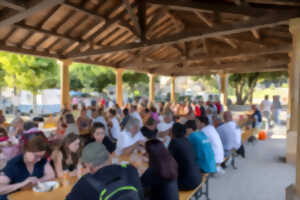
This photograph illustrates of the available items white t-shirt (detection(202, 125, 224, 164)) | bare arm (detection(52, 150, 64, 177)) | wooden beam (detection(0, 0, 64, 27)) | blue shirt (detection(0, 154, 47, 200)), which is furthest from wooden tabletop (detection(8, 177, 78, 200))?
wooden beam (detection(0, 0, 64, 27))

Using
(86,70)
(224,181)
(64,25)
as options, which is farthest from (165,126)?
(86,70)

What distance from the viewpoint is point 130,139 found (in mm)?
3674

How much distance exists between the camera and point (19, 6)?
3451 millimetres

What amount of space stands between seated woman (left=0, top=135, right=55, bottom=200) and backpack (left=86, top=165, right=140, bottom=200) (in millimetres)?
1084

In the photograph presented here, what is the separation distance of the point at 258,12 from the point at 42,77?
43.8 ft

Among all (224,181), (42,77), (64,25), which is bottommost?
(224,181)

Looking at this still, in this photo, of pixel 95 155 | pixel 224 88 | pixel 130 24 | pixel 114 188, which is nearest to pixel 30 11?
pixel 95 155

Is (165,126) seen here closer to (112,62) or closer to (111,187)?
(111,187)

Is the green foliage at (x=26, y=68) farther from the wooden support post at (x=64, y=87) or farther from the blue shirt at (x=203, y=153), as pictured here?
the blue shirt at (x=203, y=153)

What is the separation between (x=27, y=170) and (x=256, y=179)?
Answer: 13.3ft

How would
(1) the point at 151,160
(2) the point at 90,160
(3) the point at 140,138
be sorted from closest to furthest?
(2) the point at 90,160
(1) the point at 151,160
(3) the point at 140,138

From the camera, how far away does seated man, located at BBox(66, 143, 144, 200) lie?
1459mm

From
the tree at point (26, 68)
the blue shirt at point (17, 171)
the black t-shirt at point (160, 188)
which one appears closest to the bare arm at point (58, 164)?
the blue shirt at point (17, 171)

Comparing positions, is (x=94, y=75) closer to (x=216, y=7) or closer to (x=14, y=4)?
(x=216, y=7)
